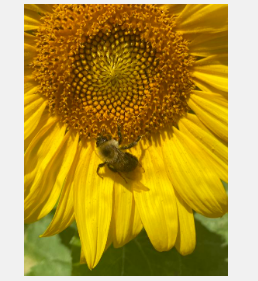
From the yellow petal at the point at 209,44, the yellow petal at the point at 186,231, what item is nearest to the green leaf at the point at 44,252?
the yellow petal at the point at 186,231

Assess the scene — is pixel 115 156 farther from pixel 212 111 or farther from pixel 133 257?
pixel 133 257

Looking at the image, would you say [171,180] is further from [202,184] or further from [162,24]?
[162,24]

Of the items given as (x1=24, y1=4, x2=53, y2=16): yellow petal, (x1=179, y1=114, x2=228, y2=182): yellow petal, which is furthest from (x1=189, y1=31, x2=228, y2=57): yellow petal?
(x1=24, y1=4, x2=53, y2=16): yellow petal

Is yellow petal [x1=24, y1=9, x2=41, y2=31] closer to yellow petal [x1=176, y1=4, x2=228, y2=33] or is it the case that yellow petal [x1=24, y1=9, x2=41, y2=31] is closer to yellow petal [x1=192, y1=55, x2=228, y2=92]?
yellow petal [x1=176, y1=4, x2=228, y2=33]

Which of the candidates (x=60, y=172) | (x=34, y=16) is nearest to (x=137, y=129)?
(x=60, y=172)

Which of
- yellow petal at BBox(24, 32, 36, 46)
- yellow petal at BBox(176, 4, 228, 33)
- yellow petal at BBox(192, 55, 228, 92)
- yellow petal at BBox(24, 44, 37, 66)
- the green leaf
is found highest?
yellow petal at BBox(176, 4, 228, 33)

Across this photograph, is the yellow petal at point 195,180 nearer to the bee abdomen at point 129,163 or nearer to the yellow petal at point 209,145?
the yellow petal at point 209,145
